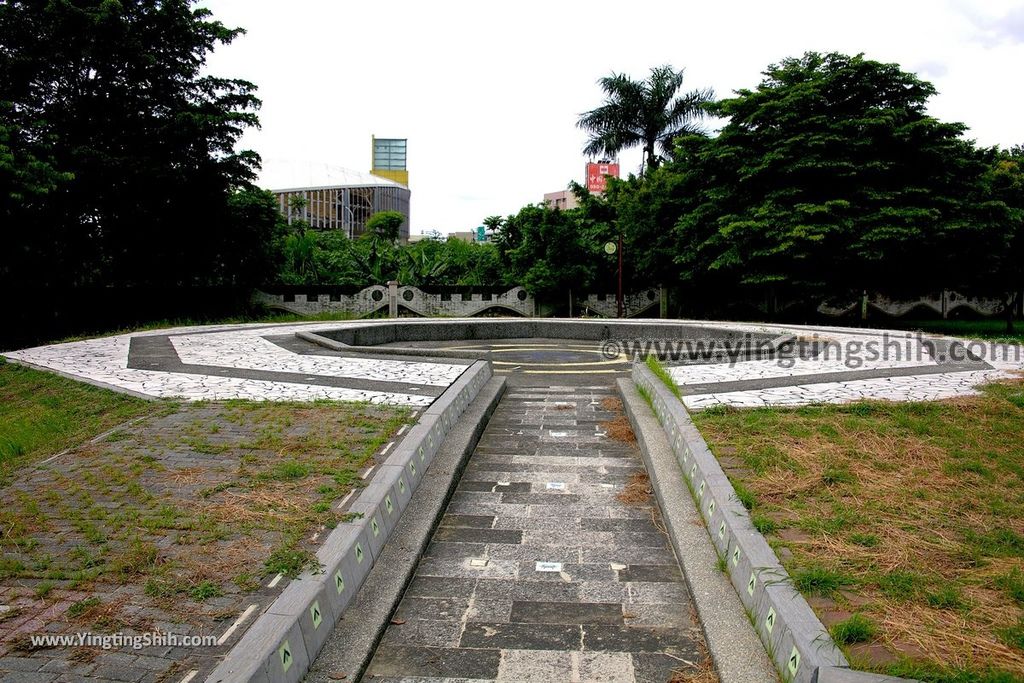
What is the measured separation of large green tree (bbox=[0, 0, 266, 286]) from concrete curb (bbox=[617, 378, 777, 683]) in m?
19.6

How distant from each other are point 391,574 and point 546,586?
889 mm

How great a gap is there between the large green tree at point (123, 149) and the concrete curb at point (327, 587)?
18489 mm

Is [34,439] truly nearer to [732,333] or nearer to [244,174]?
[732,333]

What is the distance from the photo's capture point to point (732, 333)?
15.6 meters

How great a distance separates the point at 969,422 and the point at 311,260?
3068 cm

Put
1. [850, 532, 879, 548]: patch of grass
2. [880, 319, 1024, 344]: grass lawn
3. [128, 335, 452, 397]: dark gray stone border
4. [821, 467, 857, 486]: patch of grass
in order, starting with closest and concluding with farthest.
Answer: [850, 532, 879, 548]: patch of grass, [821, 467, 857, 486]: patch of grass, [128, 335, 452, 397]: dark gray stone border, [880, 319, 1024, 344]: grass lawn

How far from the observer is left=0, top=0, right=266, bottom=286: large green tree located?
68.5 ft

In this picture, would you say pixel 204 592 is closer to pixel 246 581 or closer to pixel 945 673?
pixel 246 581

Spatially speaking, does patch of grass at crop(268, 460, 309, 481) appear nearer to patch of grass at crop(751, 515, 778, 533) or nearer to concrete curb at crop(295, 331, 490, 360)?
patch of grass at crop(751, 515, 778, 533)

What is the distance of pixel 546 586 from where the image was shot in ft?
12.9

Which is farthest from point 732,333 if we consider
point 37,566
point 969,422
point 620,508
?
point 37,566

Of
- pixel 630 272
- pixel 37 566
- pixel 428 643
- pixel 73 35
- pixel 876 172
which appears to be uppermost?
pixel 73 35

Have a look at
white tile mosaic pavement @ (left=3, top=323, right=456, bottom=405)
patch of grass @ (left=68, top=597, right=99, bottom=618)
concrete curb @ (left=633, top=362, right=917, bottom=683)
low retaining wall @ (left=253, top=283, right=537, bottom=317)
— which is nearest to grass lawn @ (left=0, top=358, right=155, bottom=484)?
white tile mosaic pavement @ (left=3, top=323, right=456, bottom=405)

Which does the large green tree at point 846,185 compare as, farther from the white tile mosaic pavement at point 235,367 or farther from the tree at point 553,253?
the white tile mosaic pavement at point 235,367
